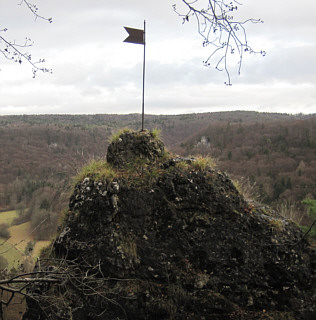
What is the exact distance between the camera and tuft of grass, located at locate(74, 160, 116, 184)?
6977 mm

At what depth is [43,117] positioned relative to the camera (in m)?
145

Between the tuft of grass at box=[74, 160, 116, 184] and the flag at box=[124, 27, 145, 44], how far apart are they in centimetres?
314

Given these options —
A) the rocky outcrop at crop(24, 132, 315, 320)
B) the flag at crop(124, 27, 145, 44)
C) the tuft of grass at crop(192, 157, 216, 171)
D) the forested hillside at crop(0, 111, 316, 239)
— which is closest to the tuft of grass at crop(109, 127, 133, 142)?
the rocky outcrop at crop(24, 132, 315, 320)

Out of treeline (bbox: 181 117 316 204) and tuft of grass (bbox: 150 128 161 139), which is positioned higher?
tuft of grass (bbox: 150 128 161 139)

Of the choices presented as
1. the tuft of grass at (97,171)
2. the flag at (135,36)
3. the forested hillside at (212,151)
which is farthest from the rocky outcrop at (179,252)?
the forested hillside at (212,151)

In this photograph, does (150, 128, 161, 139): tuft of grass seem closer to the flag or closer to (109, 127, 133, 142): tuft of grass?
(109, 127, 133, 142): tuft of grass

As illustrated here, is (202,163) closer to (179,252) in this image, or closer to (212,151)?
(179,252)

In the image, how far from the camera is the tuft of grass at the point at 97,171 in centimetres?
698

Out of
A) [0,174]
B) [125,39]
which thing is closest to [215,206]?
[125,39]

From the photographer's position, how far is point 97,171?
7.15 meters

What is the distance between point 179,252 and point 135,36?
5286mm

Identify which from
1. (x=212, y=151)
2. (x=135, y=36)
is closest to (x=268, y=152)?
(x=212, y=151)

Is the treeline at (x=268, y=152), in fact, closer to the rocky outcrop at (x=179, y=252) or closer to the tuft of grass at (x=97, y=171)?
the tuft of grass at (x=97, y=171)

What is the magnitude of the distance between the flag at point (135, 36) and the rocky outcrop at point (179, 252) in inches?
131
